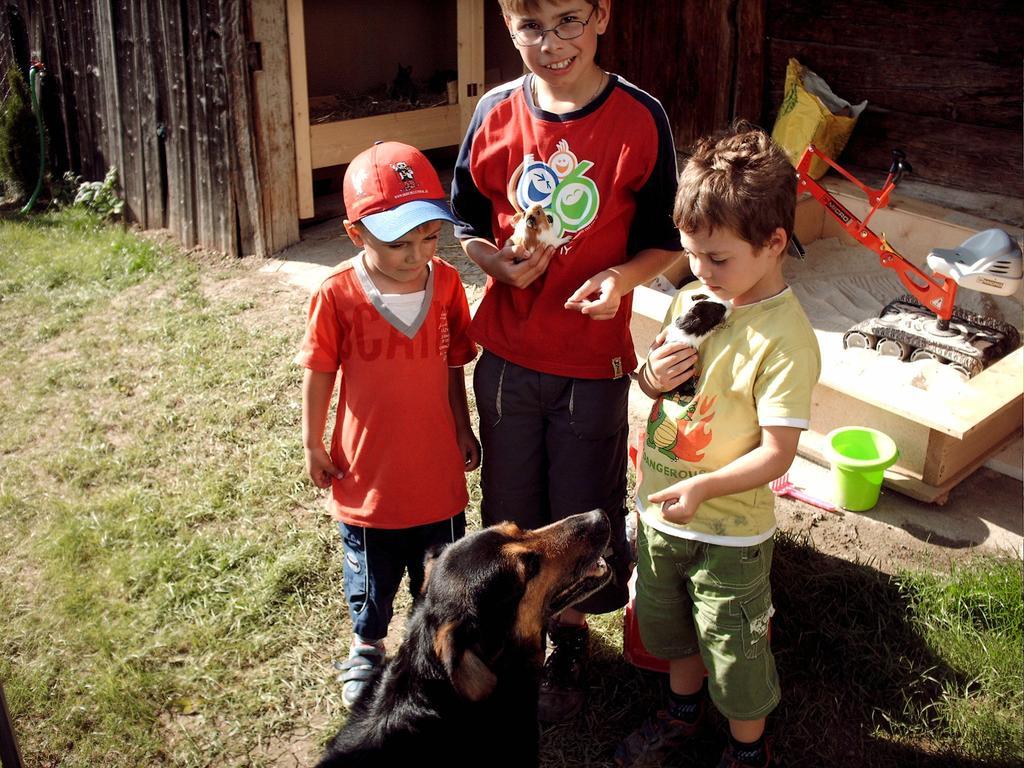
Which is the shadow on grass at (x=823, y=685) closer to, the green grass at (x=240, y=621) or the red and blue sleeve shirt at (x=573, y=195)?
the green grass at (x=240, y=621)

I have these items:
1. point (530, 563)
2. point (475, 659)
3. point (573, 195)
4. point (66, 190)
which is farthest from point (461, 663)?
point (66, 190)

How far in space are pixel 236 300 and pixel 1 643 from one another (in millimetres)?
3517

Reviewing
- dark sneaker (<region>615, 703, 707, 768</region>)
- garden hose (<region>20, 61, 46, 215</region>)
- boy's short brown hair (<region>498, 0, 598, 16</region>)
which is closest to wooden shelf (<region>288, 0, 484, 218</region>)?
garden hose (<region>20, 61, 46, 215</region>)

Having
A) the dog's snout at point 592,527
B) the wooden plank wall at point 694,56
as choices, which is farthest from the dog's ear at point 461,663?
the wooden plank wall at point 694,56

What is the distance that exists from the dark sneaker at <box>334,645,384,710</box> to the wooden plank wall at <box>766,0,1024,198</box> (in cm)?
537

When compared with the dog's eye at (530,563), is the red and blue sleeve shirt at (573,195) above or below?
above

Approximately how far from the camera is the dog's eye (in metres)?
2.71

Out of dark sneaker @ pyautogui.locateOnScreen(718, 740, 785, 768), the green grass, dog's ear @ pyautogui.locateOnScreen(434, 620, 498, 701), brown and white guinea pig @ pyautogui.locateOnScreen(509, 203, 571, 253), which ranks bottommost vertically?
the green grass

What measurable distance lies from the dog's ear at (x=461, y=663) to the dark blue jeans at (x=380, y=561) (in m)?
0.66

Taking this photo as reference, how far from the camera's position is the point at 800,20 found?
7.30 meters

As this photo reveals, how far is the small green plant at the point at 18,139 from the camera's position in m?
9.18

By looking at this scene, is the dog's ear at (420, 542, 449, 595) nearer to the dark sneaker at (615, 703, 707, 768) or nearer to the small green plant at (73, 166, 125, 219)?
the dark sneaker at (615, 703, 707, 768)

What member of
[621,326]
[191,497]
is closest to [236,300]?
[191,497]

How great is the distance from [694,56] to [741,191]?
5872 millimetres
